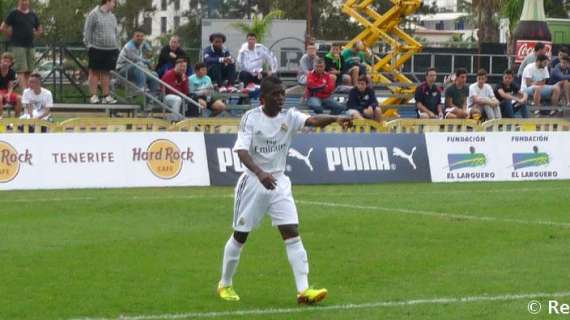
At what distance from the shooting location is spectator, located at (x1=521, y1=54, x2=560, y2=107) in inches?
1173

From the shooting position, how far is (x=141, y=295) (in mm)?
10984

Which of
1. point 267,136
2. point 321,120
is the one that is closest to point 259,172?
point 267,136

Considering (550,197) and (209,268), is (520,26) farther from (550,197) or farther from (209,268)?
(209,268)

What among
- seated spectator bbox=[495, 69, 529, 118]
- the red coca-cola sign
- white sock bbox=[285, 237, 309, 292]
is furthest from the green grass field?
the red coca-cola sign

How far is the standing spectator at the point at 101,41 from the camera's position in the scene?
82.3 ft

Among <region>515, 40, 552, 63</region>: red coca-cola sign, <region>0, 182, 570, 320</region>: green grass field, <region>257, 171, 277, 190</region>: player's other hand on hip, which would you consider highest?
<region>515, 40, 552, 63</region>: red coca-cola sign

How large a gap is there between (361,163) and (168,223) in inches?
250

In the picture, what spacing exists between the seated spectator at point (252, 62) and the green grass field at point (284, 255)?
7.95m

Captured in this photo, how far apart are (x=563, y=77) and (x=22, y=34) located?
12.6m

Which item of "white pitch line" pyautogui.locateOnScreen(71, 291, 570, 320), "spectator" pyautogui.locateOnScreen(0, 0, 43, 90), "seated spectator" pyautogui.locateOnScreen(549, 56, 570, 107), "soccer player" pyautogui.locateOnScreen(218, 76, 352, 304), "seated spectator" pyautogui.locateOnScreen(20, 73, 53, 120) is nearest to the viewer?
"white pitch line" pyautogui.locateOnScreen(71, 291, 570, 320)

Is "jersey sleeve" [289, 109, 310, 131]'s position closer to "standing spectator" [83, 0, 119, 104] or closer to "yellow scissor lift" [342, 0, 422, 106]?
"standing spectator" [83, 0, 119, 104]

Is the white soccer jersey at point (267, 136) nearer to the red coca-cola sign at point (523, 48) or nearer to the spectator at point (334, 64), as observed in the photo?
the spectator at point (334, 64)

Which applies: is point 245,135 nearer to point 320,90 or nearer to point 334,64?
point 320,90

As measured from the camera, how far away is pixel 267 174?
10625mm
